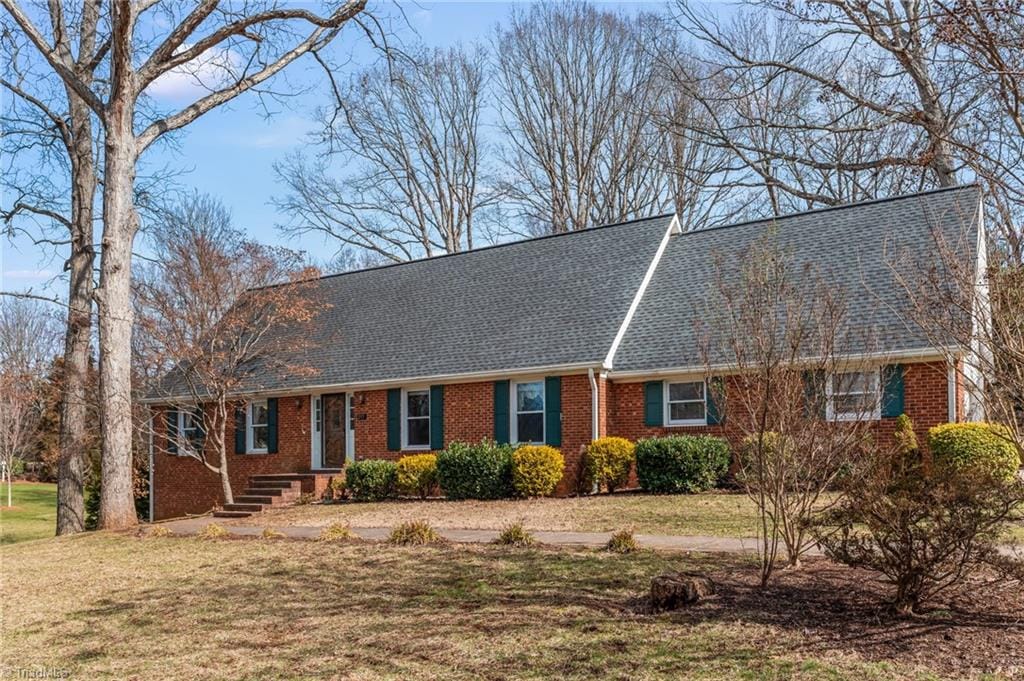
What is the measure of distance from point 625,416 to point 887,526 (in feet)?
39.1

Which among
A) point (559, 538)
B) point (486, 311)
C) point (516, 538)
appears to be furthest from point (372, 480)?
point (516, 538)

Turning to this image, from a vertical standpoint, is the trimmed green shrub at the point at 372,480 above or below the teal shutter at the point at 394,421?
below

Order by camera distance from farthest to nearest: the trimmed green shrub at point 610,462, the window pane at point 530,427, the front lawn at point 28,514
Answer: the front lawn at point 28,514 → the window pane at point 530,427 → the trimmed green shrub at point 610,462

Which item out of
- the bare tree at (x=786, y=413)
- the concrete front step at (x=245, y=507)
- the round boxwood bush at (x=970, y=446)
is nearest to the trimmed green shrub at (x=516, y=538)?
the bare tree at (x=786, y=413)

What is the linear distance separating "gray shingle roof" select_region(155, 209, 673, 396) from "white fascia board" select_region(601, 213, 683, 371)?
0.11 meters

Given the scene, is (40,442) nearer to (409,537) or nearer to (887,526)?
(409,537)

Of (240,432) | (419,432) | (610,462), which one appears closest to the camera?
(610,462)

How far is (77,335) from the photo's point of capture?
18203 mm

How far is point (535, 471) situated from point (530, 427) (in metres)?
2.37

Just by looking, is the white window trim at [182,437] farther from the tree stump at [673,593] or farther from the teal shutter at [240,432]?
the tree stump at [673,593]

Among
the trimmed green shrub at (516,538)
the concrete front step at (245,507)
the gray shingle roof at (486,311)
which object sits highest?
the gray shingle roof at (486,311)

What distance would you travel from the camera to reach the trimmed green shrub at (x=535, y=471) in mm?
16828

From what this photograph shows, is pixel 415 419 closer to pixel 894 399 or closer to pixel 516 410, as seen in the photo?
pixel 516 410

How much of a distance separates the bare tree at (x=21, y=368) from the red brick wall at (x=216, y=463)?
4.12 metres
